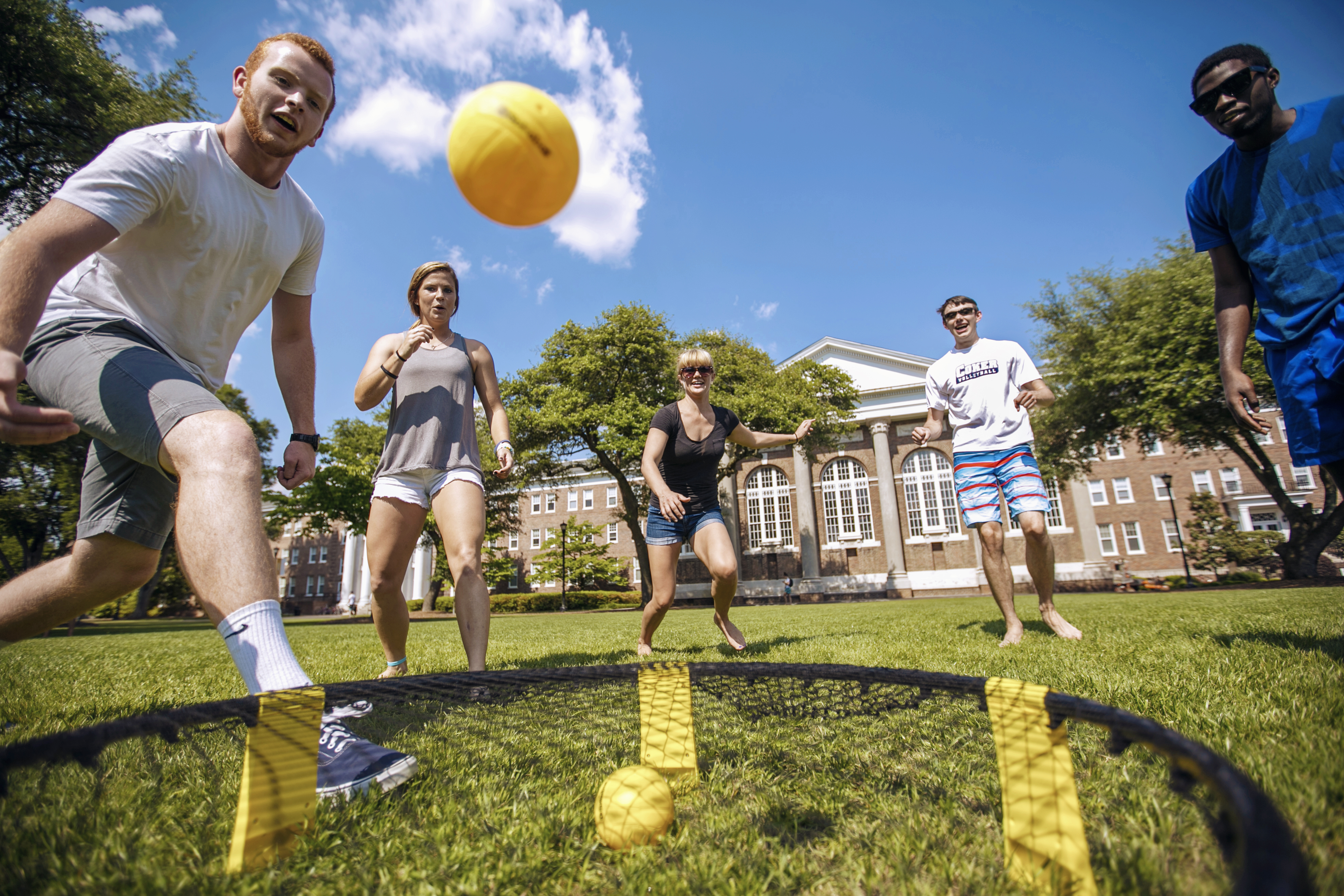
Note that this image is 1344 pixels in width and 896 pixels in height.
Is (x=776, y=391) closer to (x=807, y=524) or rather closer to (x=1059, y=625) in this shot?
(x=807, y=524)

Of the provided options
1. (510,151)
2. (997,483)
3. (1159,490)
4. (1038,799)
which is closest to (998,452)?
(997,483)

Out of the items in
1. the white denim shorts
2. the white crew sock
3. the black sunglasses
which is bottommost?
the white crew sock

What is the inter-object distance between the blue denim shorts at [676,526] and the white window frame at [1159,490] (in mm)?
54920

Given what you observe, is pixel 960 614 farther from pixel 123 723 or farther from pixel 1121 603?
→ pixel 123 723

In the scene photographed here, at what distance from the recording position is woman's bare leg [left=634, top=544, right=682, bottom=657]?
516 centimetres

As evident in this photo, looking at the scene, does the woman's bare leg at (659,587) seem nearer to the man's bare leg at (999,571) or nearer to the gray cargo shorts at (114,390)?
the man's bare leg at (999,571)

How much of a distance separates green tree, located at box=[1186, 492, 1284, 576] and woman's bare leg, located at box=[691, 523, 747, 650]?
4631 cm

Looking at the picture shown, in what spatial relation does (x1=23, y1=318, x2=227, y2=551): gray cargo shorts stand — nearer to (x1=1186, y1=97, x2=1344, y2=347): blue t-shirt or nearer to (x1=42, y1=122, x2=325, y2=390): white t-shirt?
(x1=42, y1=122, x2=325, y2=390): white t-shirt

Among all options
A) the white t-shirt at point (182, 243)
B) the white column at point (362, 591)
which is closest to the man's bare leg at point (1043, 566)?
the white t-shirt at point (182, 243)

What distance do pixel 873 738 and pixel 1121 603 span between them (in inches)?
523

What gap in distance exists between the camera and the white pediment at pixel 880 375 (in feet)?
143

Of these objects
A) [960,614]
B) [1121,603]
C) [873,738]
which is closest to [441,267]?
[873,738]

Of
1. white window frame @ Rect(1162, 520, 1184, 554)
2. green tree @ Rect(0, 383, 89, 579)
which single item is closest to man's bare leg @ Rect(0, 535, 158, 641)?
green tree @ Rect(0, 383, 89, 579)

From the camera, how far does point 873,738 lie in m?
2.28
